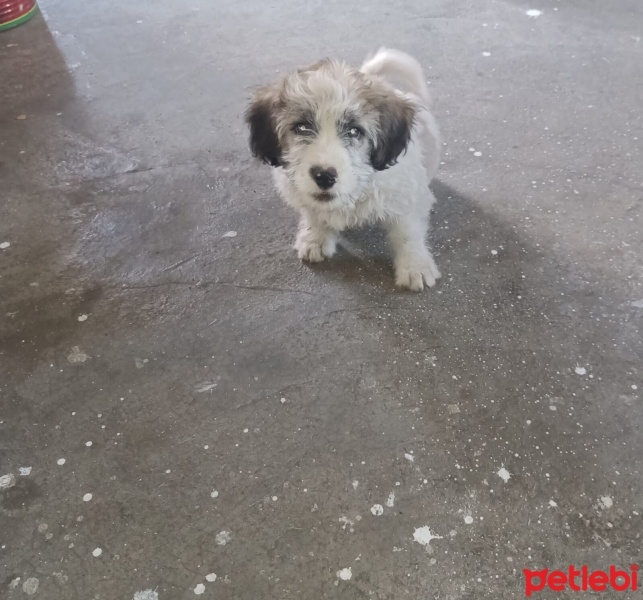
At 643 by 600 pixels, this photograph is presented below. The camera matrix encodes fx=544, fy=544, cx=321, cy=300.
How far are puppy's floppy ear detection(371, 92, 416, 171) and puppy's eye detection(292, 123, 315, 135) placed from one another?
0.19 meters

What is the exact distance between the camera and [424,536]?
1.38m

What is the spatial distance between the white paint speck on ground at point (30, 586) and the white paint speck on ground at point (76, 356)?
68 centimetres

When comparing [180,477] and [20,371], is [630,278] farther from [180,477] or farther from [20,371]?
[20,371]

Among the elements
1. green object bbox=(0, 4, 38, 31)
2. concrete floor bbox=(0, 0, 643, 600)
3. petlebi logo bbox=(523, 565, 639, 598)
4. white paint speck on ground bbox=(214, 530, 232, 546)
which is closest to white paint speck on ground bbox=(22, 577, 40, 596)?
concrete floor bbox=(0, 0, 643, 600)

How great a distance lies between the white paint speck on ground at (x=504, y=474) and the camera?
146 centimetres

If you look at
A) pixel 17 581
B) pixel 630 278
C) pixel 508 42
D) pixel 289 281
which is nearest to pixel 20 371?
pixel 17 581

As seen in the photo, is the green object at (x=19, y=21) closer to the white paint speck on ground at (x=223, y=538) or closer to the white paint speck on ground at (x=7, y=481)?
the white paint speck on ground at (x=7, y=481)

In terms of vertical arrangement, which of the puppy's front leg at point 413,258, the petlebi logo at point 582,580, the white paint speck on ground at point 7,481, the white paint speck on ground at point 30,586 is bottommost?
the petlebi logo at point 582,580

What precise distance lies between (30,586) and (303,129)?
1.39m

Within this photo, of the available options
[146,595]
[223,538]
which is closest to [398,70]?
[223,538]

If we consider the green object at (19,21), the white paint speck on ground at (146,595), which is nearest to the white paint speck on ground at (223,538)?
the white paint speck on ground at (146,595)

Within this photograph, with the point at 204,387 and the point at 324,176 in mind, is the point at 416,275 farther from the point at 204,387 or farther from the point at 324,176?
the point at 204,387

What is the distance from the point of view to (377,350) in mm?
1788

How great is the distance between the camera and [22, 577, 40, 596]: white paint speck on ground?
4.42 feet
